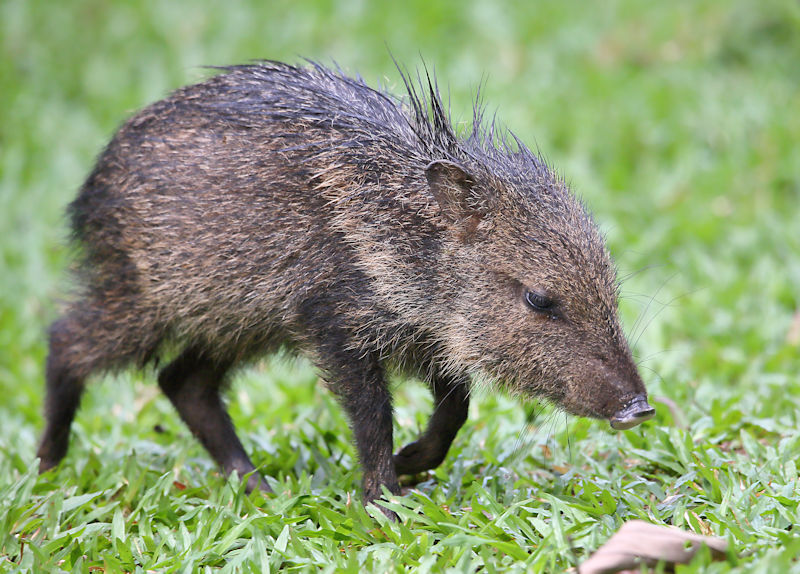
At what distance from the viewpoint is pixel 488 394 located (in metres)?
3.87

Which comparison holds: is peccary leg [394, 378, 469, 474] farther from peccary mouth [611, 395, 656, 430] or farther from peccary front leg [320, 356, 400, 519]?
peccary mouth [611, 395, 656, 430]

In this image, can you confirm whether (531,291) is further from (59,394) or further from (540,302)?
(59,394)

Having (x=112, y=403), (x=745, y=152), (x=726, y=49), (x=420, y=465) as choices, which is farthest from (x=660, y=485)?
(x=726, y=49)

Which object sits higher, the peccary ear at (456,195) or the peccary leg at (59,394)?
the peccary ear at (456,195)

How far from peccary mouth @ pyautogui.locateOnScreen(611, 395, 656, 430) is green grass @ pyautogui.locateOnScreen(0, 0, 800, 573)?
339 millimetres

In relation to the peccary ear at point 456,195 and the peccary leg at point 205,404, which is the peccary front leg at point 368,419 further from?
the peccary leg at point 205,404

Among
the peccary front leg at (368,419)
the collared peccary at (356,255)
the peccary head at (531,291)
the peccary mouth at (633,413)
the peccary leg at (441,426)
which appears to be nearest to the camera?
the peccary mouth at (633,413)

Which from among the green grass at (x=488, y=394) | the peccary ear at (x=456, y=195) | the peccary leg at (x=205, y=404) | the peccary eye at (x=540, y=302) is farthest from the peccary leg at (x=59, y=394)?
the peccary eye at (x=540, y=302)

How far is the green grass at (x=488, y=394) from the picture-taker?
11.5 feet

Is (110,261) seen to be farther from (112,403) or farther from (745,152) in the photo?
(745,152)

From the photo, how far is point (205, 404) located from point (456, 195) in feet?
5.27

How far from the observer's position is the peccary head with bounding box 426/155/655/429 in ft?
11.3

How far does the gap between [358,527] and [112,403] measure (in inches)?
106

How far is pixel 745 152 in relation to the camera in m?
7.57
